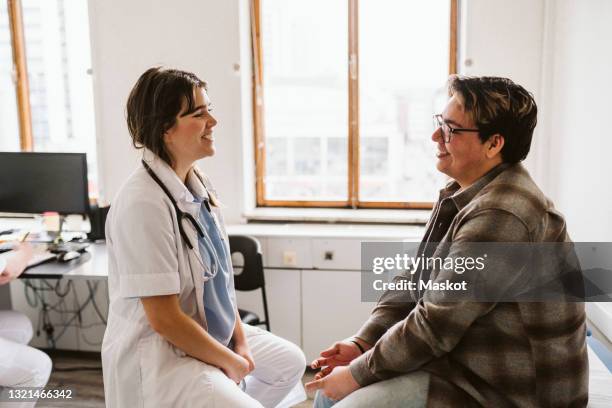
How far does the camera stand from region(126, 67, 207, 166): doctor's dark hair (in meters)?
1.62

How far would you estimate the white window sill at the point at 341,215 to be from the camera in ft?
10.3

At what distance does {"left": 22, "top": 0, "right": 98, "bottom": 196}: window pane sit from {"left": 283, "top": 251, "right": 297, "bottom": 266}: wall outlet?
1452 millimetres

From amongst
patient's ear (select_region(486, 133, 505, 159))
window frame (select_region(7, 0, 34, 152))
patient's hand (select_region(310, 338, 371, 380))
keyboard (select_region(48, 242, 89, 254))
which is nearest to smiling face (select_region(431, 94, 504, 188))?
patient's ear (select_region(486, 133, 505, 159))

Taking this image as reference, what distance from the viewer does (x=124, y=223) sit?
4.96 ft

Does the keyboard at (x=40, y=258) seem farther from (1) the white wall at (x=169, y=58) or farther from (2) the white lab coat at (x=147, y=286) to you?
(2) the white lab coat at (x=147, y=286)

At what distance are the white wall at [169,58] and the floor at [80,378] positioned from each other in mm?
1117

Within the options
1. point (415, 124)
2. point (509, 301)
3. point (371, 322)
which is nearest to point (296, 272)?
point (415, 124)

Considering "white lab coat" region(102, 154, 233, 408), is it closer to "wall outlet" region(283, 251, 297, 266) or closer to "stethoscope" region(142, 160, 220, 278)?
"stethoscope" region(142, 160, 220, 278)

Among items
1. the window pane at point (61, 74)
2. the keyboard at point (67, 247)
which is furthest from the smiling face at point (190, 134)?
the window pane at point (61, 74)

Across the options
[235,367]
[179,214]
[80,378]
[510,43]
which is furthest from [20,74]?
[510,43]

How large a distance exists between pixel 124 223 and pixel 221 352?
0.47m

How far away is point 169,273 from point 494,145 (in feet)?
3.03

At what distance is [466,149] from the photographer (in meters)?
1.41

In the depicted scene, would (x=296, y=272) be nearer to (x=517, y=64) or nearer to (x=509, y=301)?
(x=517, y=64)
